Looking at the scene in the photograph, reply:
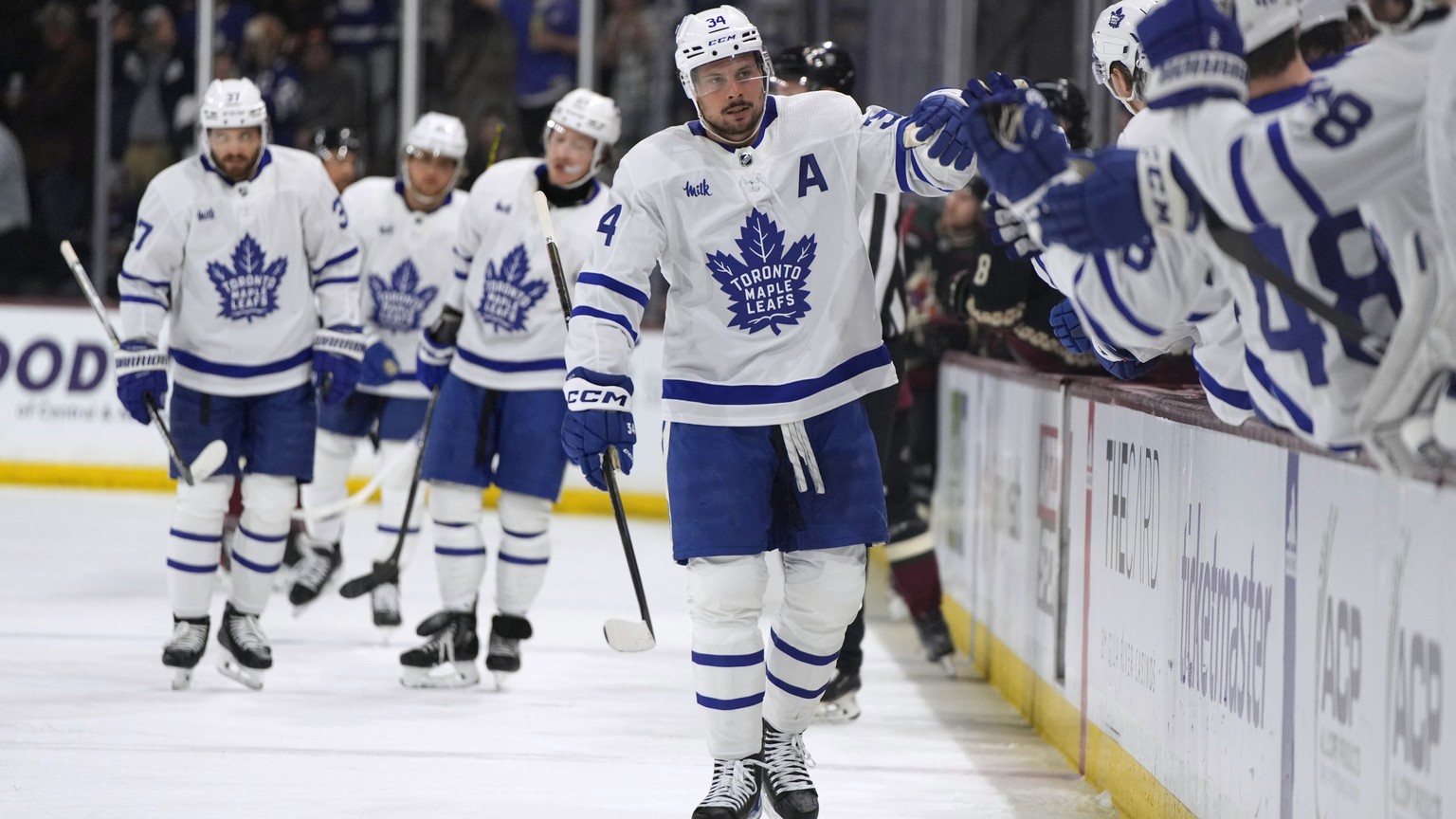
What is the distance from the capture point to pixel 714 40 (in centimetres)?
321

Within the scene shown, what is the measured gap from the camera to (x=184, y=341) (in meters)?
4.61

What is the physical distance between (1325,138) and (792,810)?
1.75 metres

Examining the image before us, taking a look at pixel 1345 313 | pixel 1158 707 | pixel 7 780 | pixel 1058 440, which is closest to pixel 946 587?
pixel 1058 440

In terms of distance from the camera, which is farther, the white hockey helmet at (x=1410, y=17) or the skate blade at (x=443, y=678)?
the skate blade at (x=443, y=678)

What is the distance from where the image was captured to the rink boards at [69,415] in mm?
9039

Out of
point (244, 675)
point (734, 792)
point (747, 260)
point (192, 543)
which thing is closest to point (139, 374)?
point (192, 543)

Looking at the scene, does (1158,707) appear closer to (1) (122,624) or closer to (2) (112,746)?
(2) (112,746)

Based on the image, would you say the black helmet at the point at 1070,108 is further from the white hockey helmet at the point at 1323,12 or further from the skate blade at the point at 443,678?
the skate blade at the point at 443,678

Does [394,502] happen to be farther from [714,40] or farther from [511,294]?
[714,40]

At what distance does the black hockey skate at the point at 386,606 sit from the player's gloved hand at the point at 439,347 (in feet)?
2.67

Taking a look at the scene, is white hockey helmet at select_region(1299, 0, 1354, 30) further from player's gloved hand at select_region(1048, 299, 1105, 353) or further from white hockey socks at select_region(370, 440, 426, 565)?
white hockey socks at select_region(370, 440, 426, 565)

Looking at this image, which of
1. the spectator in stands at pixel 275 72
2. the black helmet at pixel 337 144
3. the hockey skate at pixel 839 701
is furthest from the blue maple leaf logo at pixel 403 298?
the spectator in stands at pixel 275 72

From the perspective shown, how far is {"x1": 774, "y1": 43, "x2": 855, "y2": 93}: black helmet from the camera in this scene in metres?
4.41

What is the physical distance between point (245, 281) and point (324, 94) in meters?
6.31
